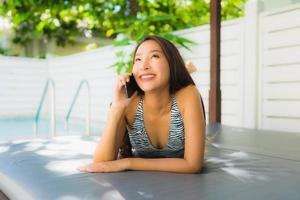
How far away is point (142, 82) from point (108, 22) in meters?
6.89

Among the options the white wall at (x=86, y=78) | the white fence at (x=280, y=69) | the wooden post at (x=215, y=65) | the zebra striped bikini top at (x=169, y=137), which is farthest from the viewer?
the white wall at (x=86, y=78)

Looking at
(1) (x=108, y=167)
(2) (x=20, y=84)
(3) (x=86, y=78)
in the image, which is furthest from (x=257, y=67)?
(2) (x=20, y=84)

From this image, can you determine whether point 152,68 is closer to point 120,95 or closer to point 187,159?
point 120,95

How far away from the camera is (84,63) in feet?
23.8

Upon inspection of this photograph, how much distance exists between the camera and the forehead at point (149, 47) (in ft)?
4.83

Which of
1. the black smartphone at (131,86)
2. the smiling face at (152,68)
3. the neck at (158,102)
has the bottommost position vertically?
the neck at (158,102)

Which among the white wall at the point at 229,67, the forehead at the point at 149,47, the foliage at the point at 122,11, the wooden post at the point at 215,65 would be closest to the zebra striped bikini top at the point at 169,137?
the forehead at the point at 149,47

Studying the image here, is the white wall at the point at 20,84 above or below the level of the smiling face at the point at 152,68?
below

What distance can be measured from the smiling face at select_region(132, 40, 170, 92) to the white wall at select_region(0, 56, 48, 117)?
7.88 meters

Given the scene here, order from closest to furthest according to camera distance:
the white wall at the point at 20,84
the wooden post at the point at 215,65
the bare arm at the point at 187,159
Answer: the bare arm at the point at 187,159 < the wooden post at the point at 215,65 < the white wall at the point at 20,84

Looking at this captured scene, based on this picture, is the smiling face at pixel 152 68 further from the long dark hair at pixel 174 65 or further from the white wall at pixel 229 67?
the white wall at pixel 229 67

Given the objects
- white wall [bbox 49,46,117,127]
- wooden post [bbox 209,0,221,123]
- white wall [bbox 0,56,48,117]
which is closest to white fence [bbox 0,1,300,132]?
wooden post [bbox 209,0,221,123]

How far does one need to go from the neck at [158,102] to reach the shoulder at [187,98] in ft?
0.17

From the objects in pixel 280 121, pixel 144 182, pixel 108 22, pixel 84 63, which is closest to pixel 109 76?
pixel 84 63
